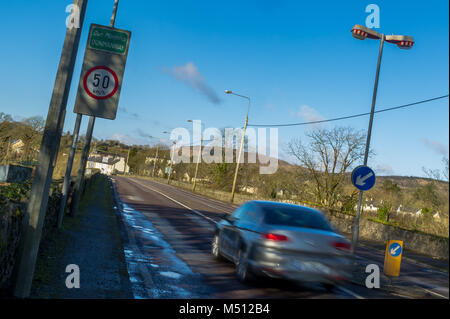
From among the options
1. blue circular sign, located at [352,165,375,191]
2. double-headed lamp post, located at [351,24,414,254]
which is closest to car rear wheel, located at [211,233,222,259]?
double-headed lamp post, located at [351,24,414,254]

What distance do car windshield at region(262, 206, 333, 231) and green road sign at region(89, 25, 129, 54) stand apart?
383cm

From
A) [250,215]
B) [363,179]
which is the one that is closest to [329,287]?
[250,215]

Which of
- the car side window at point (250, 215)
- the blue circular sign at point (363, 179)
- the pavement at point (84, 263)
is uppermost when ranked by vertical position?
the blue circular sign at point (363, 179)

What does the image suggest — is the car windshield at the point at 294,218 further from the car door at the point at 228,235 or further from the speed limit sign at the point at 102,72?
the speed limit sign at the point at 102,72

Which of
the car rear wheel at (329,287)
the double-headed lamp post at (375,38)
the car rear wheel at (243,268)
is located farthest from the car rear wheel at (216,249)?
the double-headed lamp post at (375,38)

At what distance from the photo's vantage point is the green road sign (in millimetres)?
5281

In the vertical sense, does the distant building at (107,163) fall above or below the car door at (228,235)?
above

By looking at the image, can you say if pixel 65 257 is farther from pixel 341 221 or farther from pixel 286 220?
pixel 341 221

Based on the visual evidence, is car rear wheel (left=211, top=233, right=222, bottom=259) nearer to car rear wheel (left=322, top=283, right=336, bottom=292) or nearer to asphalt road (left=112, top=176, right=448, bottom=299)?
asphalt road (left=112, top=176, right=448, bottom=299)

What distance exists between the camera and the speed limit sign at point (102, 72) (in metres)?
5.05

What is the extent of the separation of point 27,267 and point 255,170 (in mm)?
65028
